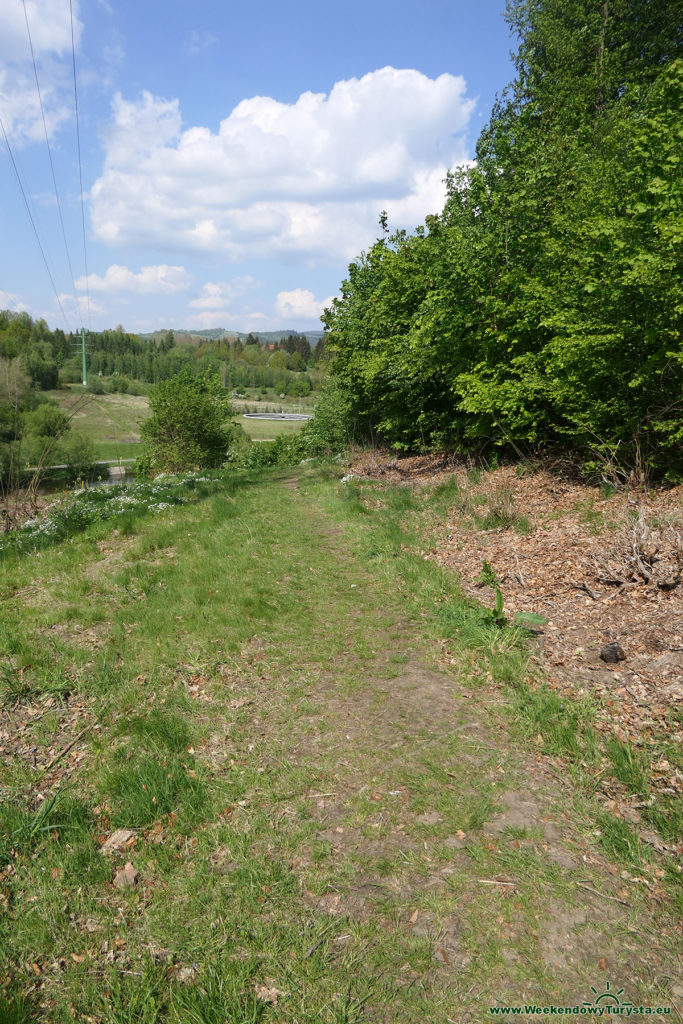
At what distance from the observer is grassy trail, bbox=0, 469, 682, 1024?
2701mm

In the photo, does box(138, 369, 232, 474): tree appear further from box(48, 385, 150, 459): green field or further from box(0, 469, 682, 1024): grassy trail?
box(48, 385, 150, 459): green field

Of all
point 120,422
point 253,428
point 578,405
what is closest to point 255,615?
point 578,405

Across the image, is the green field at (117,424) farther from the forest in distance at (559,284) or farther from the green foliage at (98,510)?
the green foliage at (98,510)

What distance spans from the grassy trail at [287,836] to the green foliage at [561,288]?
6391mm

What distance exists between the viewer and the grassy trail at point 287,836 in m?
2.70

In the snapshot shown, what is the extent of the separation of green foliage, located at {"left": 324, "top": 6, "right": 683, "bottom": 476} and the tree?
2139 centimetres

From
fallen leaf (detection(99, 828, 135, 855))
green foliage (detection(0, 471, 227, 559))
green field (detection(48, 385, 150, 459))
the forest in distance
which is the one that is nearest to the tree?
the forest in distance

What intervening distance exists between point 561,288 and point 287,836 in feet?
37.6

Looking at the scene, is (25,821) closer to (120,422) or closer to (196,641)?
(196,641)

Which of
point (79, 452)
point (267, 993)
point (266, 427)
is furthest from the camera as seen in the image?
point (266, 427)

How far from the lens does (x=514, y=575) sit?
772cm

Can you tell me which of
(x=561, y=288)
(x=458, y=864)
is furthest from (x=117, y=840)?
(x=561, y=288)

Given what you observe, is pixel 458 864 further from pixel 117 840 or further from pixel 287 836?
pixel 117 840

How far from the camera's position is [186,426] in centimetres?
4038
